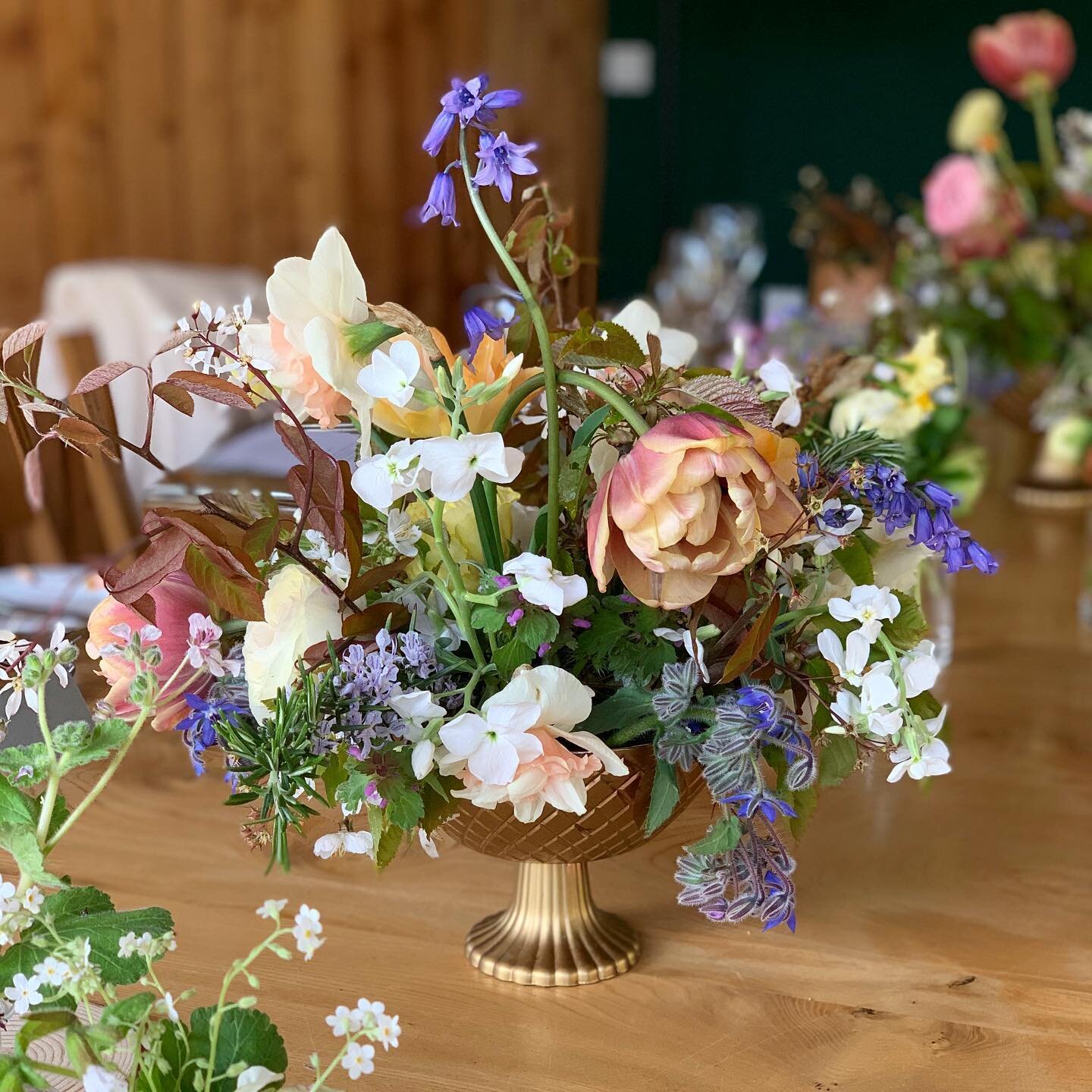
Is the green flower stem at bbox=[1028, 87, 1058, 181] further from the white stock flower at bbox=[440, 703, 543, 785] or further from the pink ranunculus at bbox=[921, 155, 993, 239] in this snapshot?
the white stock flower at bbox=[440, 703, 543, 785]

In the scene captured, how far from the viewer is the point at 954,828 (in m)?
1.00

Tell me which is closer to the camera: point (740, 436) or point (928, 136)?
point (740, 436)

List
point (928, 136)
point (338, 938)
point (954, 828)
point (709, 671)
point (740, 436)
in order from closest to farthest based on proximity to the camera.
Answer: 1. point (740, 436)
2. point (709, 671)
3. point (338, 938)
4. point (954, 828)
5. point (928, 136)

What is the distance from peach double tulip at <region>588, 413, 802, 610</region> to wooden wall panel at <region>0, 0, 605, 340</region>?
1985mm

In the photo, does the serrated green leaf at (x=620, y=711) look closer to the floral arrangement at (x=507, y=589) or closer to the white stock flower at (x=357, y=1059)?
the floral arrangement at (x=507, y=589)

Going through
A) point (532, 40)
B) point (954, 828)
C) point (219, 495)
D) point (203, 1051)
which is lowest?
point (954, 828)

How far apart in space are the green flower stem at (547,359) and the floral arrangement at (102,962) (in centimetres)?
16

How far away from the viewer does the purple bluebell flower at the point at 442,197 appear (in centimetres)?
60

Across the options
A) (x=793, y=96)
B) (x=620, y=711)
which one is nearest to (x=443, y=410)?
(x=620, y=711)

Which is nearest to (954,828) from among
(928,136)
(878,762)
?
(878,762)

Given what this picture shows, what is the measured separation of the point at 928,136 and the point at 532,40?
147cm

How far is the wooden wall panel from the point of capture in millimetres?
3158

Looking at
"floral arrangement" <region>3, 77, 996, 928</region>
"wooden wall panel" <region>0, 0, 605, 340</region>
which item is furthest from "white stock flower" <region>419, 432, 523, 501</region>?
"wooden wall panel" <region>0, 0, 605, 340</region>

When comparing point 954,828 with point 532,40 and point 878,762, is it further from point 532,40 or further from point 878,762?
point 532,40
